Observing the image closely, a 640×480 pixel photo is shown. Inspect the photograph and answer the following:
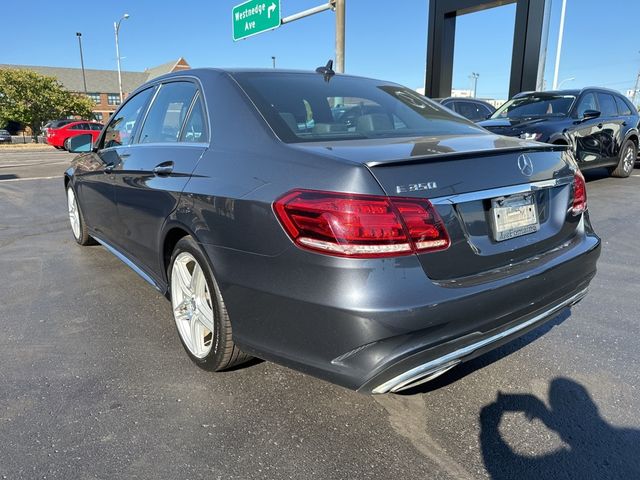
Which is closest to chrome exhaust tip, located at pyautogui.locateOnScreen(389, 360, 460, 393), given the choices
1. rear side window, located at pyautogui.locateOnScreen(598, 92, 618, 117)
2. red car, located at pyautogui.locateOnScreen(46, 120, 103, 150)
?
rear side window, located at pyautogui.locateOnScreen(598, 92, 618, 117)

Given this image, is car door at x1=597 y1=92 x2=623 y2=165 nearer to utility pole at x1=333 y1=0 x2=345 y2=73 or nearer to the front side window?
utility pole at x1=333 y1=0 x2=345 y2=73

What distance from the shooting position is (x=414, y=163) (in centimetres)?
188

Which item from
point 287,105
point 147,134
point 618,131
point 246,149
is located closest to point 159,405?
point 246,149

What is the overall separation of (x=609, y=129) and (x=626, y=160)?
4.33 feet

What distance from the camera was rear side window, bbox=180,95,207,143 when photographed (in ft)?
8.73

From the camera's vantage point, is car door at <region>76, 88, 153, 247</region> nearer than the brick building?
Yes

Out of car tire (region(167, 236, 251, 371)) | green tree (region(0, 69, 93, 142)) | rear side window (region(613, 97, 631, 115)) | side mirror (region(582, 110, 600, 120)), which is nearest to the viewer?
car tire (region(167, 236, 251, 371))

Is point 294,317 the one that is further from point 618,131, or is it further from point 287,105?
point 618,131

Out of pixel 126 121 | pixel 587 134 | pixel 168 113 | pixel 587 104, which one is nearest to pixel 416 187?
pixel 168 113

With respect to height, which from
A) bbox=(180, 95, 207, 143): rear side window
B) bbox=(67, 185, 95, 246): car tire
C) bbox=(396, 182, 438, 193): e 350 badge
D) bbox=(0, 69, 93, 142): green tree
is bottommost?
bbox=(67, 185, 95, 246): car tire

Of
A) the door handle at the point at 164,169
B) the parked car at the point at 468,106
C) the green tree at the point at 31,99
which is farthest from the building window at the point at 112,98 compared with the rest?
the door handle at the point at 164,169

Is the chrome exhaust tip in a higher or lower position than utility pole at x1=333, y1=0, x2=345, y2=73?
lower

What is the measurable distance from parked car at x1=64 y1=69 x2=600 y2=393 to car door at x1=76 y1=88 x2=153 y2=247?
864mm

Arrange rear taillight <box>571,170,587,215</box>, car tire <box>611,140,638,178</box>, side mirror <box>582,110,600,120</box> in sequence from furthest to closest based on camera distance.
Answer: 1. car tire <box>611,140,638,178</box>
2. side mirror <box>582,110,600,120</box>
3. rear taillight <box>571,170,587,215</box>
